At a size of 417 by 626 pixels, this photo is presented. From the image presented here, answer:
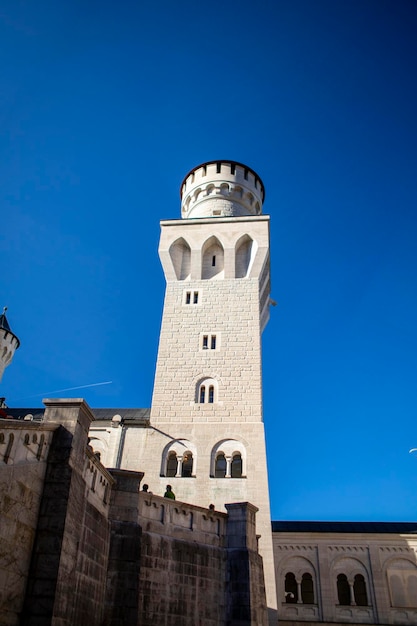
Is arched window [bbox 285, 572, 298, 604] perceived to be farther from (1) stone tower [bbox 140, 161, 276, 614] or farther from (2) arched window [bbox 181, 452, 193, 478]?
(2) arched window [bbox 181, 452, 193, 478]

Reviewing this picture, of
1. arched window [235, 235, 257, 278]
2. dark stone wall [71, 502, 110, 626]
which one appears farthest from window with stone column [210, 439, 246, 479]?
dark stone wall [71, 502, 110, 626]

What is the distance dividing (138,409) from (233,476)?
7561 millimetres

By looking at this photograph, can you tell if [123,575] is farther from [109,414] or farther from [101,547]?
[109,414]

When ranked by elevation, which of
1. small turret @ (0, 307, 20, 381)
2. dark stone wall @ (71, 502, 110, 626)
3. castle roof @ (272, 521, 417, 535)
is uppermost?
small turret @ (0, 307, 20, 381)

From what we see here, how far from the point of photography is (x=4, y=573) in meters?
7.61

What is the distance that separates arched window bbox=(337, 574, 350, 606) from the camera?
23578mm

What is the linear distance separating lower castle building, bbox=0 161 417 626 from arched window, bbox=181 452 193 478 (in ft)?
0.20

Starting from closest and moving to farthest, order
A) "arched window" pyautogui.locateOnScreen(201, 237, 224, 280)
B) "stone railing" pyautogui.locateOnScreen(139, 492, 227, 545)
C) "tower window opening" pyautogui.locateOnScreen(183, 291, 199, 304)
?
"stone railing" pyautogui.locateOnScreen(139, 492, 227, 545)
"tower window opening" pyautogui.locateOnScreen(183, 291, 199, 304)
"arched window" pyautogui.locateOnScreen(201, 237, 224, 280)

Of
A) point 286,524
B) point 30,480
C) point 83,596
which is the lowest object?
point 83,596

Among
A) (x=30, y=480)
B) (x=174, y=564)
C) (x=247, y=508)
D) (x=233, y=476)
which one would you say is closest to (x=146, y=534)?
(x=174, y=564)

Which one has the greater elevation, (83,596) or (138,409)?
(138,409)

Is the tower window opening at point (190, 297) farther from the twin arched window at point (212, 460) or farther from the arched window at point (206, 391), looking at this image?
the twin arched window at point (212, 460)

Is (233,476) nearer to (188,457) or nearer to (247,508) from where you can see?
(188,457)

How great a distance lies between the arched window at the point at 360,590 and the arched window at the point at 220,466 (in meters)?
7.99
